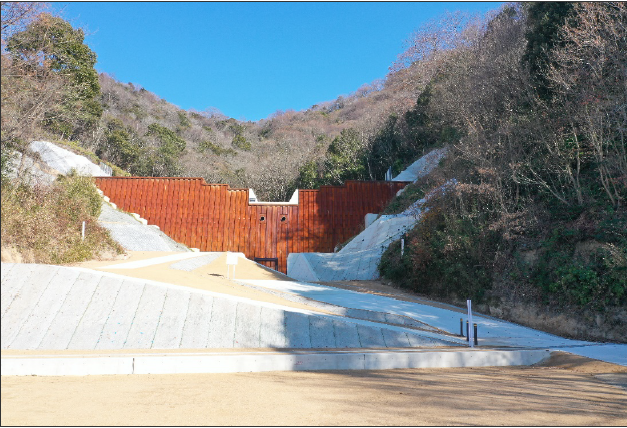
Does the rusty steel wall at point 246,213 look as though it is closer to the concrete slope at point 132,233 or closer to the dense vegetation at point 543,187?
the concrete slope at point 132,233

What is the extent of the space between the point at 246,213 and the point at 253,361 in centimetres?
1799

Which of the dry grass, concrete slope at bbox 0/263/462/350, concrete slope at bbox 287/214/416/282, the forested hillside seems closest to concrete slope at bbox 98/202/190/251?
the dry grass

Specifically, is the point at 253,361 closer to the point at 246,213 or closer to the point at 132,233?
the point at 132,233

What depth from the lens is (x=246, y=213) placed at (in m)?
24.0

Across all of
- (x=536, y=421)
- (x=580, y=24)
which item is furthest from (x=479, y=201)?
(x=536, y=421)

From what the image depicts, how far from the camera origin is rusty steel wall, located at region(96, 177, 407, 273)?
78.2 ft

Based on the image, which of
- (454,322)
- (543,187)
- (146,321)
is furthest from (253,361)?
(543,187)

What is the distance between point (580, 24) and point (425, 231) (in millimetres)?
7626

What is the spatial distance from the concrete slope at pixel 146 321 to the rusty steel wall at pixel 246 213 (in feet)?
51.7

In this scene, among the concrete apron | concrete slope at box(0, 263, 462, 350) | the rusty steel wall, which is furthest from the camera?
the rusty steel wall

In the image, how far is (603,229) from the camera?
10602mm

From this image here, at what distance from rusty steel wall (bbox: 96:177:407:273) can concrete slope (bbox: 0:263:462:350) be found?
15.8 m

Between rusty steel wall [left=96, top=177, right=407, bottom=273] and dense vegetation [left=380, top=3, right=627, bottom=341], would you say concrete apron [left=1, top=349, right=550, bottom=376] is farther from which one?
rusty steel wall [left=96, top=177, right=407, bottom=273]

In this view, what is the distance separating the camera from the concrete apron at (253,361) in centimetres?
571
